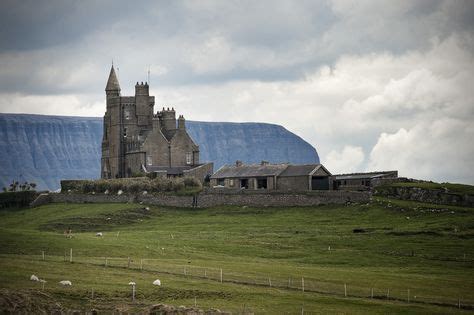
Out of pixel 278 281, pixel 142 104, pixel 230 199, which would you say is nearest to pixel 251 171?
pixel 230 199

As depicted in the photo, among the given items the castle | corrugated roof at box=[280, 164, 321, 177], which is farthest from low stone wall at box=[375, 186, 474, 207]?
the castle

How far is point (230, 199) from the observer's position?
121m

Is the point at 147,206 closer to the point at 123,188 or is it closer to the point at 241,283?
the point at 123,188

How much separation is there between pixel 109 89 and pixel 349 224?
207 ft

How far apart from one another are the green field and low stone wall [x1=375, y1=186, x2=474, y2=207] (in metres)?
2.73

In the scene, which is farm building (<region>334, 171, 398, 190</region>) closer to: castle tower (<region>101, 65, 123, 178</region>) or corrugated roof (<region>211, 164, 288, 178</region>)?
corrugated roof (<region>211, 164, 288, 178</region>)

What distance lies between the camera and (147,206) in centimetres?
12338

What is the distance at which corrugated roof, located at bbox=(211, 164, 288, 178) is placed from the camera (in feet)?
420

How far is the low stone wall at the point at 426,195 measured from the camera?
106 meters

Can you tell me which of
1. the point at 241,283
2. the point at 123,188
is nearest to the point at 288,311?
the point at 241,283

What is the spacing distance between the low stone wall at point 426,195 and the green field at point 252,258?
2730 mm

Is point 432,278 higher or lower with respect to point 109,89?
lower

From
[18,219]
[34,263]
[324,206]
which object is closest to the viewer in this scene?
[34,263]

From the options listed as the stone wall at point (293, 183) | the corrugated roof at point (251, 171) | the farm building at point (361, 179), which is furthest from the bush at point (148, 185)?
the farm building at point (361, 179)
